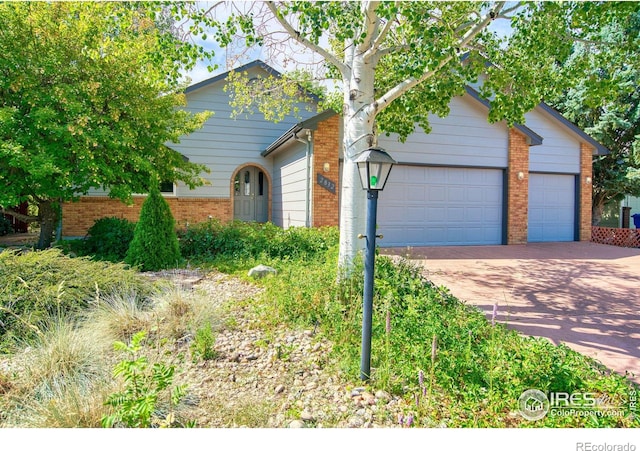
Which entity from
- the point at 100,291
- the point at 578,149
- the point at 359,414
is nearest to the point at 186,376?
the point at 359,414

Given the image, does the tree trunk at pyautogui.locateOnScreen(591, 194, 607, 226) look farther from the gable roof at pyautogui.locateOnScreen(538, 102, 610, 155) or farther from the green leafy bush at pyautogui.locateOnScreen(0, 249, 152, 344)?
the green leafy bush at pyautogui.locateOnScreen(0, 249, 152, 344)

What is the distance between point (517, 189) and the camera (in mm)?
11797

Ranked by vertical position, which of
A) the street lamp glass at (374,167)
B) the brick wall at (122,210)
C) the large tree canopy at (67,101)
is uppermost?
the large tree canopy at (67,101)

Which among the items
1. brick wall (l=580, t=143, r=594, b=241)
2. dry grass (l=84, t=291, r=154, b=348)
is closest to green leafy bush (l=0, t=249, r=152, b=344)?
dry grass (l=84, t=291, r=154, b=348)

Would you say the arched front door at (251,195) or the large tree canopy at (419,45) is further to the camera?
the arched front door at (251,195)

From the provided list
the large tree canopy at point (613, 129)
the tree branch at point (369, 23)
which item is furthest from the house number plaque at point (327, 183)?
the large tree canopy at point (613, 129)

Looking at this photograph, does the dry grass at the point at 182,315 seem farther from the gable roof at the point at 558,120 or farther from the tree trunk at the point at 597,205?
the tree trunk at the point at 597,205

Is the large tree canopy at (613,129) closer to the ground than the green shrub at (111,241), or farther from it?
farther from it

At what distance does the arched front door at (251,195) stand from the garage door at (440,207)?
453 cm

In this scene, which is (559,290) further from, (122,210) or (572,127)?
(122,210)

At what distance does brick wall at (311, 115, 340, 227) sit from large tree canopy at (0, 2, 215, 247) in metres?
3.82

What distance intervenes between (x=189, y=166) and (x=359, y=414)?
27.2 ft

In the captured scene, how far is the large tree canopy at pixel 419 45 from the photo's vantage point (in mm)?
4203

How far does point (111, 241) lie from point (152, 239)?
1.84m
